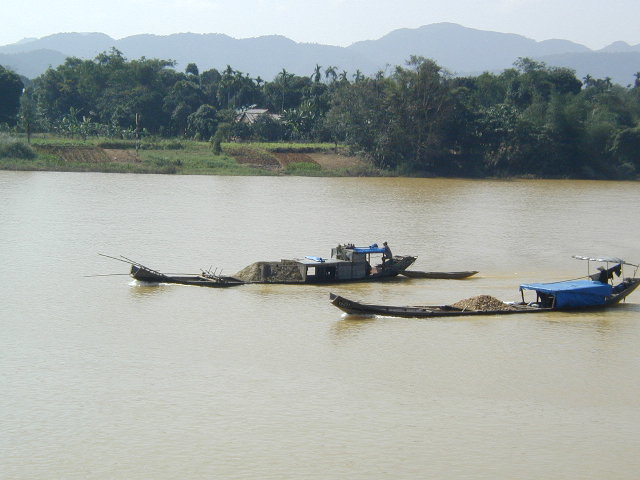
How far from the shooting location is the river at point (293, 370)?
31.2 ft

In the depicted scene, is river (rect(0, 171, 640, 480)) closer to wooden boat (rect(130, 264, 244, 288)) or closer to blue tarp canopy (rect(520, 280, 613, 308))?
wooden boat (rect(130, 264, 244, 288))

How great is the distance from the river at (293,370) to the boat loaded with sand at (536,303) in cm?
23

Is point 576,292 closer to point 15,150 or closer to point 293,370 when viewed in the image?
point 293,370

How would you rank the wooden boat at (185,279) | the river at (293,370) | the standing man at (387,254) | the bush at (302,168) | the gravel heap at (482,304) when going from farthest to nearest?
the bush at (302,168)
the standing man at (387,254)
the wooden boat at (185,279)
the gravel heap at (482,304)
the river at (293,370)

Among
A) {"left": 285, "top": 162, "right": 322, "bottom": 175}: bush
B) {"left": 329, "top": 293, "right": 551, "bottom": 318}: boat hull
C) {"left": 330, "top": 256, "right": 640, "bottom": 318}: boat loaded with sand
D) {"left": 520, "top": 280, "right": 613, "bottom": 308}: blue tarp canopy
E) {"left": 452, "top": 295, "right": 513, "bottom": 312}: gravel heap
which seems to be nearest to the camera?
{"left": 329, "top": 293, "right": 551, "bottom": 318}: boat hull

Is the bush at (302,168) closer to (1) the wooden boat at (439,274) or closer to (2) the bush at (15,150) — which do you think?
(2) the bush at (15,150)

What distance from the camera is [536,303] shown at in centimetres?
1600

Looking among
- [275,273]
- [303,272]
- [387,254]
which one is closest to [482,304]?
[387,254]

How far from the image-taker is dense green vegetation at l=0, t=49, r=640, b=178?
48.3 meters

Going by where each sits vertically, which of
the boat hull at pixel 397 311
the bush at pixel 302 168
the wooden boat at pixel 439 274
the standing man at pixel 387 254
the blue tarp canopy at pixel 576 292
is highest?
the bush at pixel 302 168

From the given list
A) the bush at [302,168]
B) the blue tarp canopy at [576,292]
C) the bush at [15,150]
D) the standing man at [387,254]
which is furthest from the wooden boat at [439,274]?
the bush at [15,150]

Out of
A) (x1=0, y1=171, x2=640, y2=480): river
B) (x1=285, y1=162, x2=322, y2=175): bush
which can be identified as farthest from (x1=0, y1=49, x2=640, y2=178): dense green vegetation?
(x1=0, y1=171, x2=640, y2=480): river

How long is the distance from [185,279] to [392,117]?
108 ft

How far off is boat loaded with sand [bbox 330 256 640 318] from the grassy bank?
101ft
